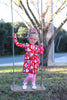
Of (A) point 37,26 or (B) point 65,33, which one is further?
(B) point 65,33

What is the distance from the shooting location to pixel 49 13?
8953 millimetres

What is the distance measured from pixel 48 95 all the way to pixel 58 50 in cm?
3216

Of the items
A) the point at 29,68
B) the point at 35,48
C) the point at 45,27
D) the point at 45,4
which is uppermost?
the point at 45,4

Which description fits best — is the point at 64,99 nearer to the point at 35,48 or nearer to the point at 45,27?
the point at 35,48

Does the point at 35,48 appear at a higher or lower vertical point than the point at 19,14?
lower

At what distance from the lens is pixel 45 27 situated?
9.11 meters

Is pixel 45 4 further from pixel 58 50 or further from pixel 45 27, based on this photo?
pixel 58 50

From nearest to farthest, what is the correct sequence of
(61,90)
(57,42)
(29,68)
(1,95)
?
(29,68), (1,95), (61,90), (57,42)

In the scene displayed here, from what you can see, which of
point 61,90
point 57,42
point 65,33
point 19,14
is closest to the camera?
point 61,90

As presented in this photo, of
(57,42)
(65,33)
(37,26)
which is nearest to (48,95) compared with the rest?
(37,26)

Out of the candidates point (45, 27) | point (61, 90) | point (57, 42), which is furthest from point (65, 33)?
point (61, 90)

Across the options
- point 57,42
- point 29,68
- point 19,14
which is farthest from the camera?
point 57,42

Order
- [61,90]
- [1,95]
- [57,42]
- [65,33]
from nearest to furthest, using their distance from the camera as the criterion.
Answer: [1,95]
[61,90]
[57,42]
[65,33]

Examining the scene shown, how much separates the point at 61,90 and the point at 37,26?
4.26 meters
